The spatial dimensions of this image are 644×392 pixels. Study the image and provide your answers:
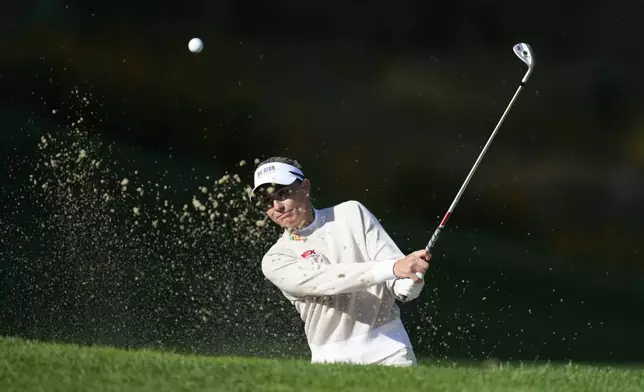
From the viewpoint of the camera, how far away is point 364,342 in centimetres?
587

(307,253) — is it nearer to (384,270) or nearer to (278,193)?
(278,193)

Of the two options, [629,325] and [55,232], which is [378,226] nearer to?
[55,232]

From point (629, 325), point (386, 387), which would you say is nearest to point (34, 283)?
point (386, 387)

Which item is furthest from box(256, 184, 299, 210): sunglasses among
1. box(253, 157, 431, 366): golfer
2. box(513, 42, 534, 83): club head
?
box(513, 42, 534, 83): club head

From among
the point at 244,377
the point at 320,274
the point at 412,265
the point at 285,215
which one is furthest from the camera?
the point at 285,215

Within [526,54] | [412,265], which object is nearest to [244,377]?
[412,265]

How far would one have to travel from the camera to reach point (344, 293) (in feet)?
19.0

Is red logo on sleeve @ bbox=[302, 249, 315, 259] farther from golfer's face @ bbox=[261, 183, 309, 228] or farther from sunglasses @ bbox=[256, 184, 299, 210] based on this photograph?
sunglasses @ bbox=[256, 184, 299, 210]

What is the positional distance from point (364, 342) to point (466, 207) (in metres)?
10.7

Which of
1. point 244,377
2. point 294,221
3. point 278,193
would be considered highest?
point 278,193

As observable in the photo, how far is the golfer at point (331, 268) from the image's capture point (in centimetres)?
585

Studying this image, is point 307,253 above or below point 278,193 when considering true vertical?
below

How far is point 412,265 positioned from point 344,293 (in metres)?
0.46

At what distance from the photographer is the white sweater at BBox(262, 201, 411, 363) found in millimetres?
5848
